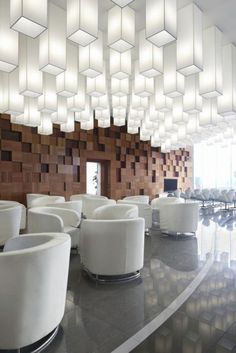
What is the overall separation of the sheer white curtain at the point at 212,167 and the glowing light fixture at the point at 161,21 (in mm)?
15168

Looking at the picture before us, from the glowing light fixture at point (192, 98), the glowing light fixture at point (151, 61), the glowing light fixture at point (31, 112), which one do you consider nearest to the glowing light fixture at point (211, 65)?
the glowing light fixture at point (151, 61)

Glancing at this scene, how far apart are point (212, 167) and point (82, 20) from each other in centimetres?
1639

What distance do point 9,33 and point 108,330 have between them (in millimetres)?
3964

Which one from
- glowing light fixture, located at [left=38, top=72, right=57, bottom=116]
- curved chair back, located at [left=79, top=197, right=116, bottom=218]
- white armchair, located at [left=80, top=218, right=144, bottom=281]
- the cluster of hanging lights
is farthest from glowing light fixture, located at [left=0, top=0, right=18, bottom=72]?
curved chair back, located at [left=79, top=197, right=116, bottom=218]

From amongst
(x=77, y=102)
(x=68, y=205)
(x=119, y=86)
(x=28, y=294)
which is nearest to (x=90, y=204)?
(x=68, y=205)

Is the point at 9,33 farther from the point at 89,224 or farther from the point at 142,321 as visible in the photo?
the point at 142,321

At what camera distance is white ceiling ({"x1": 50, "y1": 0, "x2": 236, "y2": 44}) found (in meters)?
3.85

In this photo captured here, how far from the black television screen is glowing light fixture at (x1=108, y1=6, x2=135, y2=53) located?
1160cm

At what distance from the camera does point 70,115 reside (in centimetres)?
804

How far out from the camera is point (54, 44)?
12.3ft

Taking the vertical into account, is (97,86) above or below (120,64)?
below

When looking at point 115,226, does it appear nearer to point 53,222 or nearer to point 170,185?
point 53,222

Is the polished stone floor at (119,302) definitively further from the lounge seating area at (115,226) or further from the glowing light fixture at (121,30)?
the glowing light fixture at (121,30)

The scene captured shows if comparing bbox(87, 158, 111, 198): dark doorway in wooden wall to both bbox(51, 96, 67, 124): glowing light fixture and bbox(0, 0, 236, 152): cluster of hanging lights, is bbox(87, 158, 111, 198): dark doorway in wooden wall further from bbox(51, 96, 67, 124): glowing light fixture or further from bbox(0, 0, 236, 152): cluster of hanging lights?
bbox(0, 0, 236, 152): cluster of hanging lights
